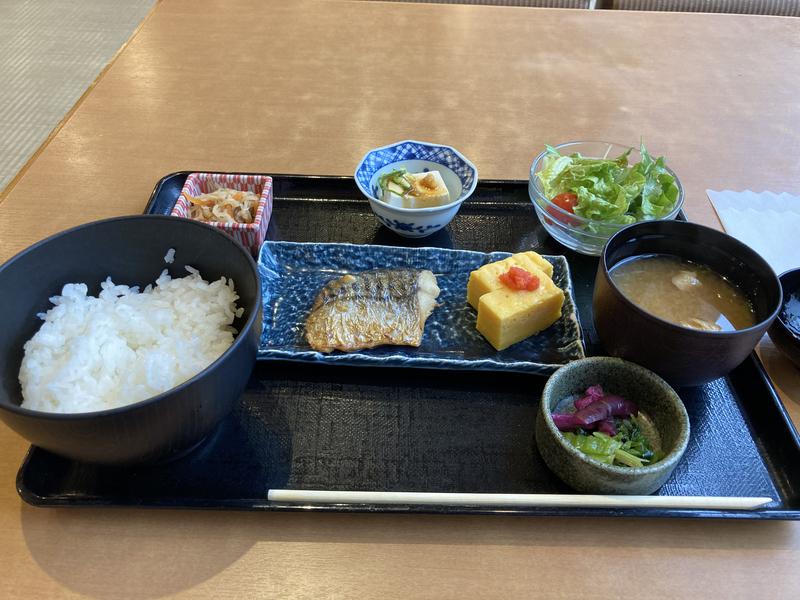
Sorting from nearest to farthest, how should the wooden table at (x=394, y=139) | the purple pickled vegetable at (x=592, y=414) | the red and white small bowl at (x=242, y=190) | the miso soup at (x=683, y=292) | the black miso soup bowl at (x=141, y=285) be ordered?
the black miso soup bowl at (x=141, y=285), the wooden table at (x=394, y=139), the purple pickled vegetable at (x=592, y=414), the miso soup at (x=683, y=292), the red and white small bowl at (x=242, y=190)

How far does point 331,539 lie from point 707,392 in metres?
0.90

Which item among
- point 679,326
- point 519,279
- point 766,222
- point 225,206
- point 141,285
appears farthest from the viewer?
point 766,222

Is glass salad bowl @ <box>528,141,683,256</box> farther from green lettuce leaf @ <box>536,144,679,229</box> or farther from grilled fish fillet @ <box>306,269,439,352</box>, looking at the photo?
grilled fish fillet @ <box>306,269,439,352</box>

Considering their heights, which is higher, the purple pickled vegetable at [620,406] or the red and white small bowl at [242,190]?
the red and white small bowl at [242,190]

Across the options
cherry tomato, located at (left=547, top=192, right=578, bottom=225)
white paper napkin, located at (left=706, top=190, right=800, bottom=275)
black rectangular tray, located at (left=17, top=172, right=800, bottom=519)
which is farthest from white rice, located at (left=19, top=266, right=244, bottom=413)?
white paper napkin, located at (left=706, top=190, right=800, bottom=275)

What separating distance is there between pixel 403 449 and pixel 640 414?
0.51 m

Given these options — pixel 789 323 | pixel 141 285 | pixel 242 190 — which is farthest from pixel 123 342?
pixel 789 323

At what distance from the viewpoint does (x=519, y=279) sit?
1.40 metres

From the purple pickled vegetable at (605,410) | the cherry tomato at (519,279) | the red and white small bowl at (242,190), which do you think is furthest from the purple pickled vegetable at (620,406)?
the red and white small bowl at (242,190)

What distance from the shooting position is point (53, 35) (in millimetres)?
4152

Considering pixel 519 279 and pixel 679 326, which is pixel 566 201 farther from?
pixel 679 326

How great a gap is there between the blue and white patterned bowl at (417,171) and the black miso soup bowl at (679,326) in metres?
0.51

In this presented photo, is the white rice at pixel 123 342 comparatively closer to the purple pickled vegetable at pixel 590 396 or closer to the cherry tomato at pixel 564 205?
the purple pickled vegetable at pixel 590 396

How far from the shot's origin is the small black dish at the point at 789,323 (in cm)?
128
